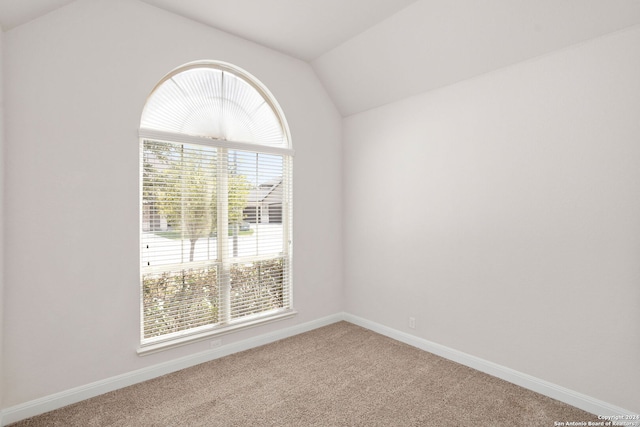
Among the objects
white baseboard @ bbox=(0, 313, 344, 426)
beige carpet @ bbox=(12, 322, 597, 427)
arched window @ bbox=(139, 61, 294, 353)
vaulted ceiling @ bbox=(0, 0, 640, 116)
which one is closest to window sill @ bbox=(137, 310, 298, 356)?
arched window @ bbox=(139, 61, 294, 353)

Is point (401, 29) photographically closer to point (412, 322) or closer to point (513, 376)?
point (412, 322)

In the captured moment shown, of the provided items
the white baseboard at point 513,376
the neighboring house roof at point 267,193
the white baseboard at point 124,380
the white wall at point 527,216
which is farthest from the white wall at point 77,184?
the white wall at point 527,216

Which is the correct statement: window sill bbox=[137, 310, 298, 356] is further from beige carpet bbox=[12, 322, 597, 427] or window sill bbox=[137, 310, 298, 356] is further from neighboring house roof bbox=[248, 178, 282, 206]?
→ neighboring house roof bbox=[248, 178, 282, 206]

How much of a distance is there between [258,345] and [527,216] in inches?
106

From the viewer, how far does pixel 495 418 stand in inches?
84.0

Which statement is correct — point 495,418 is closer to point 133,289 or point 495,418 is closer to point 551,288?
point 551,288

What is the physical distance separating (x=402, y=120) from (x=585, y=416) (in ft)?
9.06

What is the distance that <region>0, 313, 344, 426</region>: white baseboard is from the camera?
214 centimetres

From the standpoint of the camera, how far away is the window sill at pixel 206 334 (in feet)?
8.69

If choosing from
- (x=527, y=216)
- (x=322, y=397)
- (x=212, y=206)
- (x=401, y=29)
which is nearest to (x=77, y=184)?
(x=212, y=206)

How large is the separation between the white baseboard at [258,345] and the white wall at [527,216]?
61 mm

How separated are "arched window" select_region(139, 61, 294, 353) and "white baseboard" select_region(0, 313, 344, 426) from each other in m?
0.18

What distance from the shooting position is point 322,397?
94.9 inches

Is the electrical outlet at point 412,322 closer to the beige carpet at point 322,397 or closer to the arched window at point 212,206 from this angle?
the beige carpet at point 322,397
